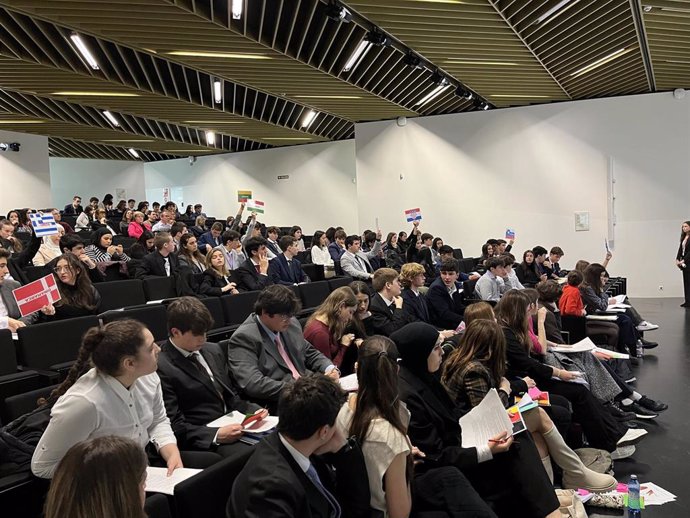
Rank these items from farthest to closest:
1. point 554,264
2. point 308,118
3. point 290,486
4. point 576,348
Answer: point 308,118
point 554,264
point 576,348
point 290,486

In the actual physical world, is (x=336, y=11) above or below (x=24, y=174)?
above

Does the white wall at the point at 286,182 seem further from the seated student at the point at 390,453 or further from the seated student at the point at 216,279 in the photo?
the seated student at the point at 390,453

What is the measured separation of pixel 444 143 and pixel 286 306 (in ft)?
35.5

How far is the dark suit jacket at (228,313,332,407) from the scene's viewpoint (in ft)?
10.7

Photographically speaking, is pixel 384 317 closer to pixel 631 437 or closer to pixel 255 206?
pixel 631 437

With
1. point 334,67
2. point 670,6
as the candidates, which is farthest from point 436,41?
point 670,6

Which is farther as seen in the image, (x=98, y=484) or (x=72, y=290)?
(x=72, y=290)

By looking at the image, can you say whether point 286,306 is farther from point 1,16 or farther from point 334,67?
point 334,67

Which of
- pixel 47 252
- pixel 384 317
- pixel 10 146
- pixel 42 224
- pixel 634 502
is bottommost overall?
pixel 634 502

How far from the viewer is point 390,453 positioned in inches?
84.2

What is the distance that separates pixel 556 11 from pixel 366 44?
8.56ft

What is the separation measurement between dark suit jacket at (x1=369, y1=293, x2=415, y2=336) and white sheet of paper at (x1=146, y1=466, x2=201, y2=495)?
2.87 metres

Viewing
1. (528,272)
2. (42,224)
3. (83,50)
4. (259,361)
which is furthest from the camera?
(528,272)

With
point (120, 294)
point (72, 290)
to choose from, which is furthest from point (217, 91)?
point (72, 290)
